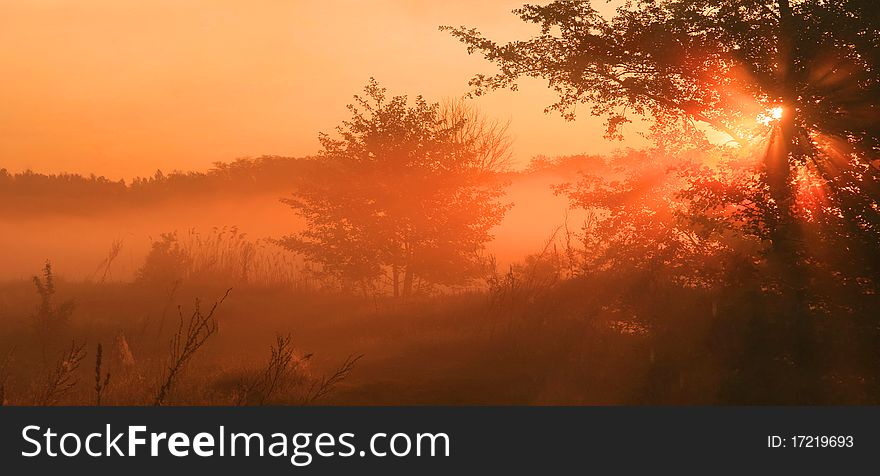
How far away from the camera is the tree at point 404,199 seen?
2542cm

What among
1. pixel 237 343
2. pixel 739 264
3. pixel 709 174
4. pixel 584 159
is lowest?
pixel 237 343

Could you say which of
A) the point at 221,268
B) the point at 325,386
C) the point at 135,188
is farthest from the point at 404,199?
the point at 135,188

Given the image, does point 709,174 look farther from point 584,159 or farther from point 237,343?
point 584,159

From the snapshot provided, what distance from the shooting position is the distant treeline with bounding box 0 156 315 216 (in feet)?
241

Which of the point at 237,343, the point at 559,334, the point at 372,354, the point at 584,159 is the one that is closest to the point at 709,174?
the point at 559,334

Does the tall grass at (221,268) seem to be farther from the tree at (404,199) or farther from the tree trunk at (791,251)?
the tree trunk at (791,251)

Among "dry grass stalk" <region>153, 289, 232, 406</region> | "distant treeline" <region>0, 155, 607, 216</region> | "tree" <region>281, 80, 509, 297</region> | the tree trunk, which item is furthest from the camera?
"distant treeline" <region>0, 155, 607, 216</region>

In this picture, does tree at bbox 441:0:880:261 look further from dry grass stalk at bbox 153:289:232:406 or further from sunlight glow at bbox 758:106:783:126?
dry grass stalk at bbox 153:289:232:406

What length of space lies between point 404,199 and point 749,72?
13611mm

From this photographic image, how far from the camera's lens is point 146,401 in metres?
9.93

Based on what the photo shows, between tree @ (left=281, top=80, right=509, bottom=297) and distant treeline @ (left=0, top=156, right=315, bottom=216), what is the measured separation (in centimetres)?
4574

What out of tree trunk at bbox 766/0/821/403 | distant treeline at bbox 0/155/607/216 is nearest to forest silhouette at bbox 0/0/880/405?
tree trunk at bbox 766/0/821/403

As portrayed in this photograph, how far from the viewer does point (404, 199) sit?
1001 inches

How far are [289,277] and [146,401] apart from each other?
20018 millimetres
